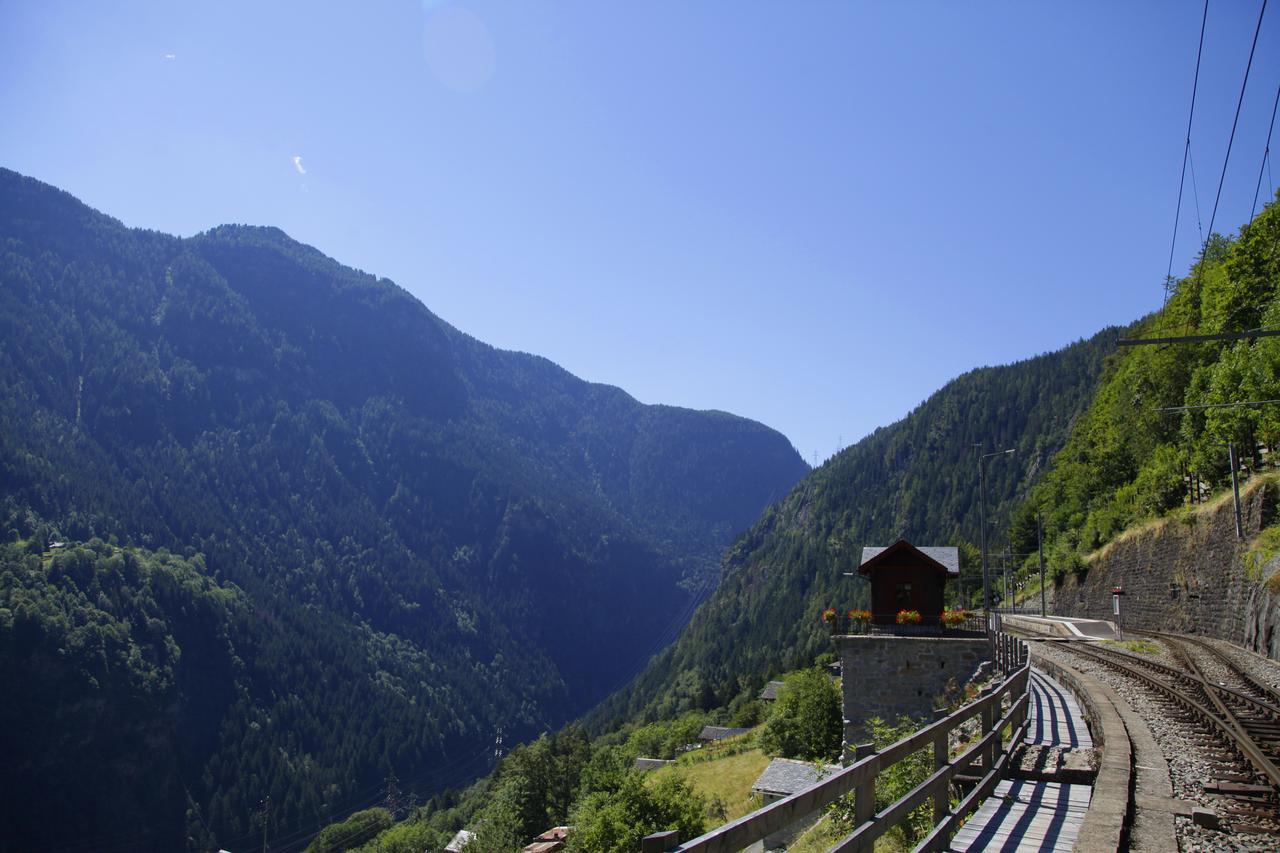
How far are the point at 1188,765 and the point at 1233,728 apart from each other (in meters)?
2.22

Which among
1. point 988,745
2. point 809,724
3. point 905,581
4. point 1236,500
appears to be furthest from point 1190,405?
point 809,724

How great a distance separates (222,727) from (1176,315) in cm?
17127

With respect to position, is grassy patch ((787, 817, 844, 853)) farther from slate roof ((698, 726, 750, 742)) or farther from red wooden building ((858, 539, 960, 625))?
slate roof ((698, 726, 750, 742))

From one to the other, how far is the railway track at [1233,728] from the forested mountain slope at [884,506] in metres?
109

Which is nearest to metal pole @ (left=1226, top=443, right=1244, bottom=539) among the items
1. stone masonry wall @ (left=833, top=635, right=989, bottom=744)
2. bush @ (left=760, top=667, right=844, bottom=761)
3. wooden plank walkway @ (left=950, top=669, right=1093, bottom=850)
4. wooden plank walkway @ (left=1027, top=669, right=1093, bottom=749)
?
stone masonry wall @ (left=833, top=635, right=989, bottom=744)

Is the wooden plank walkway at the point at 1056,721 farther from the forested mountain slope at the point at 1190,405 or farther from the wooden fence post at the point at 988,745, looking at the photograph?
the forested mountain slope at the point at 1190,405

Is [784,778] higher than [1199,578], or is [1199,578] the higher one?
[1199,578]

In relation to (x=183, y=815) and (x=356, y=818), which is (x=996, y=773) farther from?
(x=183, y=815)

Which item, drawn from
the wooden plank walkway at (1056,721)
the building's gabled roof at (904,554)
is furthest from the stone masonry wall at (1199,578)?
the wooden plank walkway at (1056,721)

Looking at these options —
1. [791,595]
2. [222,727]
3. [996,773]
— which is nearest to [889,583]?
[996,773]

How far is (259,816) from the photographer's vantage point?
438 ft

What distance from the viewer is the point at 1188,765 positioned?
8.84 meters

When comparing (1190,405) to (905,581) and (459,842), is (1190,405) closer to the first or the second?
(905,581)

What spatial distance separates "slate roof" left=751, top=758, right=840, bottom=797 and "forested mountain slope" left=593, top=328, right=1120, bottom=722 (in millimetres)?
93433
